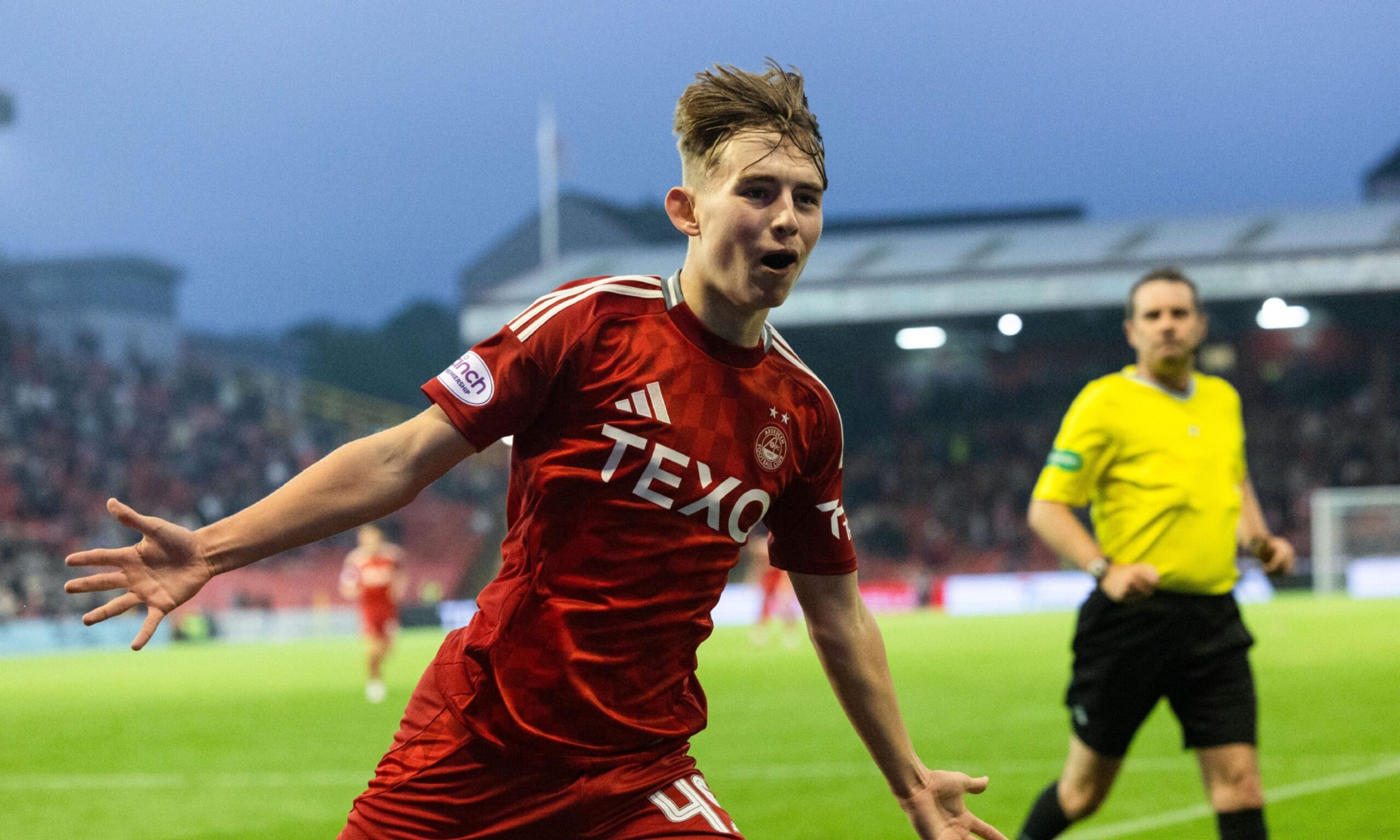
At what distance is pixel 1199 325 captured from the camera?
570 cm

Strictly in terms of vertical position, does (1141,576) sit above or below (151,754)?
above

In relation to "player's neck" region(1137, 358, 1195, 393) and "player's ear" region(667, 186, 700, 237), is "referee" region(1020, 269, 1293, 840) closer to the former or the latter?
"player's neck" region(1137, 358, 1195, 393)

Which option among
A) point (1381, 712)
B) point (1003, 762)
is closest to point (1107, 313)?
point (1381, 712)

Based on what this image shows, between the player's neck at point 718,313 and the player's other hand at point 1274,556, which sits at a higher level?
the player's neck at point 718,313

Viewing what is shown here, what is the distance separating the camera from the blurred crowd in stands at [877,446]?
41.0 meters

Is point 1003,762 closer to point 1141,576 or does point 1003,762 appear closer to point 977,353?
point 1141,576

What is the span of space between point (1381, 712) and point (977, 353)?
37.5 metres

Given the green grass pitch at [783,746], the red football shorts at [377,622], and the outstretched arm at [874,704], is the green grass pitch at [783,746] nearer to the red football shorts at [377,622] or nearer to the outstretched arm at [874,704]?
the red football shorts at [377,622]

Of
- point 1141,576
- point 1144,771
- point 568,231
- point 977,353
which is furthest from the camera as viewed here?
point 568,231

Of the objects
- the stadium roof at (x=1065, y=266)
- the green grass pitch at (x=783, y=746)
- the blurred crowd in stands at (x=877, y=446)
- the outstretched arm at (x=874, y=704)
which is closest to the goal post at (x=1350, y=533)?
the blurred crowd in stands at (x=877, y=446)

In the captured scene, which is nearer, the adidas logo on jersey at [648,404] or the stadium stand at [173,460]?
the adidas logo on jersey at [648,404]

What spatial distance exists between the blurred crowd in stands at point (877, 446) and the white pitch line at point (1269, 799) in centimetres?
3051

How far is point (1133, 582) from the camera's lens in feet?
17.5

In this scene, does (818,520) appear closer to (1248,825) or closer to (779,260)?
(779,260)
